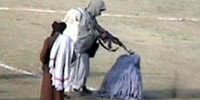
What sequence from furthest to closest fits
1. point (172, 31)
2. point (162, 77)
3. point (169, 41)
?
point (172, 31) → point (169, 41) → point (162, 77)

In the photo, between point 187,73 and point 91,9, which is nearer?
point 91,9

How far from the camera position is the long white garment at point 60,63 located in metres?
11.6

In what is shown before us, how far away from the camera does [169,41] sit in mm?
21750

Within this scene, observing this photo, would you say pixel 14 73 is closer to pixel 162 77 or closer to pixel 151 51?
pixel 162 77

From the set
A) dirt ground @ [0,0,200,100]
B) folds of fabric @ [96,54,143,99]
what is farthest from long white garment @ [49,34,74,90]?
folds of fabric @ [96,54,143,99]

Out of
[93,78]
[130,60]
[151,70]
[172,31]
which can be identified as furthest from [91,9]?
[172,31]

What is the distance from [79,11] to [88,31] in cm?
37

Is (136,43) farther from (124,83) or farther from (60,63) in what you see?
(60,63)

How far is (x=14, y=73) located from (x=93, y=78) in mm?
1516

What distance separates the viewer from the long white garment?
459 inches

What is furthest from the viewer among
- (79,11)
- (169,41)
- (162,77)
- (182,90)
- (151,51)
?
(169,41)

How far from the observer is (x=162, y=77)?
659 inches

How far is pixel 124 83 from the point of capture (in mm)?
14141

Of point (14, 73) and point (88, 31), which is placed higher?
point (88, 31)
